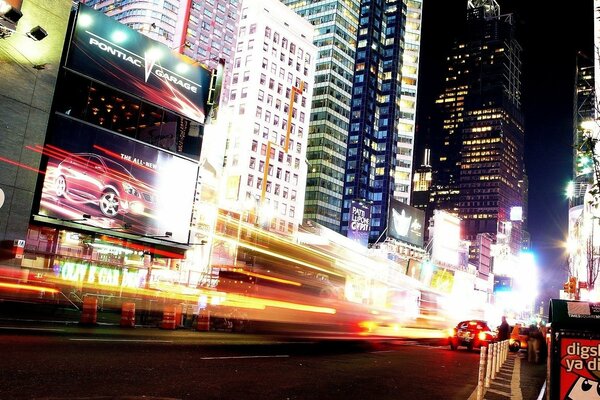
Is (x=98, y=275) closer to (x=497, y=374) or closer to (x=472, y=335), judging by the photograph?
(x=472, y=335)

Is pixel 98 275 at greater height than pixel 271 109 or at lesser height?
lesser

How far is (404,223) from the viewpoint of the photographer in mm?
70250

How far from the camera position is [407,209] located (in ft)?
235

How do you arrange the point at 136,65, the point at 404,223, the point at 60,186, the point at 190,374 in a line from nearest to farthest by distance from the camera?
1. the point at 190,374
2. the point at 60,186
3. the point at 136,65
4. the point at 404,223

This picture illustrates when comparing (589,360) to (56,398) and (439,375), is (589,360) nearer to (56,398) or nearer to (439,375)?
(56,398)

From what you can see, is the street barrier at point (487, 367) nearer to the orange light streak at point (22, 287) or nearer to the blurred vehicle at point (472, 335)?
the blurred vehicle at point (472, 335)

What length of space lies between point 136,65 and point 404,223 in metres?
44.8

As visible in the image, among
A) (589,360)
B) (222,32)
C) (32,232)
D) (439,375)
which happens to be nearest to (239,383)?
(589,360)

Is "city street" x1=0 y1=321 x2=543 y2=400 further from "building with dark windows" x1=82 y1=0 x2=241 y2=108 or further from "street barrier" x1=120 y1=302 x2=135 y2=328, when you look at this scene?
"building with dark windows" x1=82 y1=0 x2=241 y2=108

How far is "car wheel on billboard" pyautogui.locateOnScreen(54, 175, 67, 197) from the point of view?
29.3 metres

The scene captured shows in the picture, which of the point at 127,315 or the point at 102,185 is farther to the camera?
the point at 102,185

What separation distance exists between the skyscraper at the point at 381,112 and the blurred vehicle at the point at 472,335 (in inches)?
4383

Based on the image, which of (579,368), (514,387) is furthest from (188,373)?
(514,387)

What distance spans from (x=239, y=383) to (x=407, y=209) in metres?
64.1
